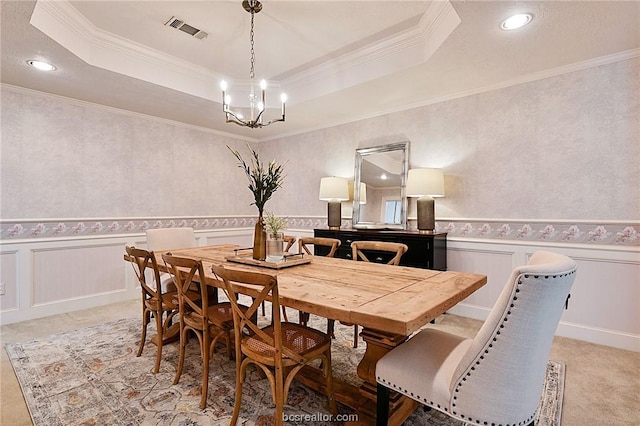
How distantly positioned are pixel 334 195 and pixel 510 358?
3134 mm

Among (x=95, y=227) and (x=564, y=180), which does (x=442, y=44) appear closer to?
(x=564, y=180)

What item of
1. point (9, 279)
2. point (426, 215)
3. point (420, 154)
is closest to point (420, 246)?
point (426, 215)

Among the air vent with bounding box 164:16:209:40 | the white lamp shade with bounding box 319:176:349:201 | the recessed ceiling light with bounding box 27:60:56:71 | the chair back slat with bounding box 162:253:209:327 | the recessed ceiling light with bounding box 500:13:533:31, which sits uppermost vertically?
the air vent with bounding box 164:16:209:40

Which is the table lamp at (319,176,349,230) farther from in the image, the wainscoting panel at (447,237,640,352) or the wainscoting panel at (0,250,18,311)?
the wainscoting panel at (0,250,18,311)

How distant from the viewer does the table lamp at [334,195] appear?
4.12 metres

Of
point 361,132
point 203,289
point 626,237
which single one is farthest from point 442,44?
point 203,289

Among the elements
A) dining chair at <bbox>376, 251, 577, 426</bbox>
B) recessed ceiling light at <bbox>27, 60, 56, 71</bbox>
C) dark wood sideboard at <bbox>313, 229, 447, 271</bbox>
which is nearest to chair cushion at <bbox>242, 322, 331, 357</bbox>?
dining chair at <bbox>376, 251, 577, 426</bbox>

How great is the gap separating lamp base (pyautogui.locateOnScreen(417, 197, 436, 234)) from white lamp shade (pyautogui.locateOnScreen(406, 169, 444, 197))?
10 centimetres

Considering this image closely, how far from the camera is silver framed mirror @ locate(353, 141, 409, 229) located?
12.5ft

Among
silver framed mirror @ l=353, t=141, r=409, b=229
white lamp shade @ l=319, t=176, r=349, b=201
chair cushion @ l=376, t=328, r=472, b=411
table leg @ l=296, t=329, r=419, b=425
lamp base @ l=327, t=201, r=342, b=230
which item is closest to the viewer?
chair cushion @ l=376, t=328, r=472, b=411

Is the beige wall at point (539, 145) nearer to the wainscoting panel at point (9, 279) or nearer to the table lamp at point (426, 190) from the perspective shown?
the table lamp at point (426, 190)

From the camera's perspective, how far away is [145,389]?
78.8 inches

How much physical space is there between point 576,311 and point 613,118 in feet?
5.53

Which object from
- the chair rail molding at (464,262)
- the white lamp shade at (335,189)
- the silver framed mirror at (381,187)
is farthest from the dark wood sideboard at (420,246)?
the white lamp shade at (335,189)
